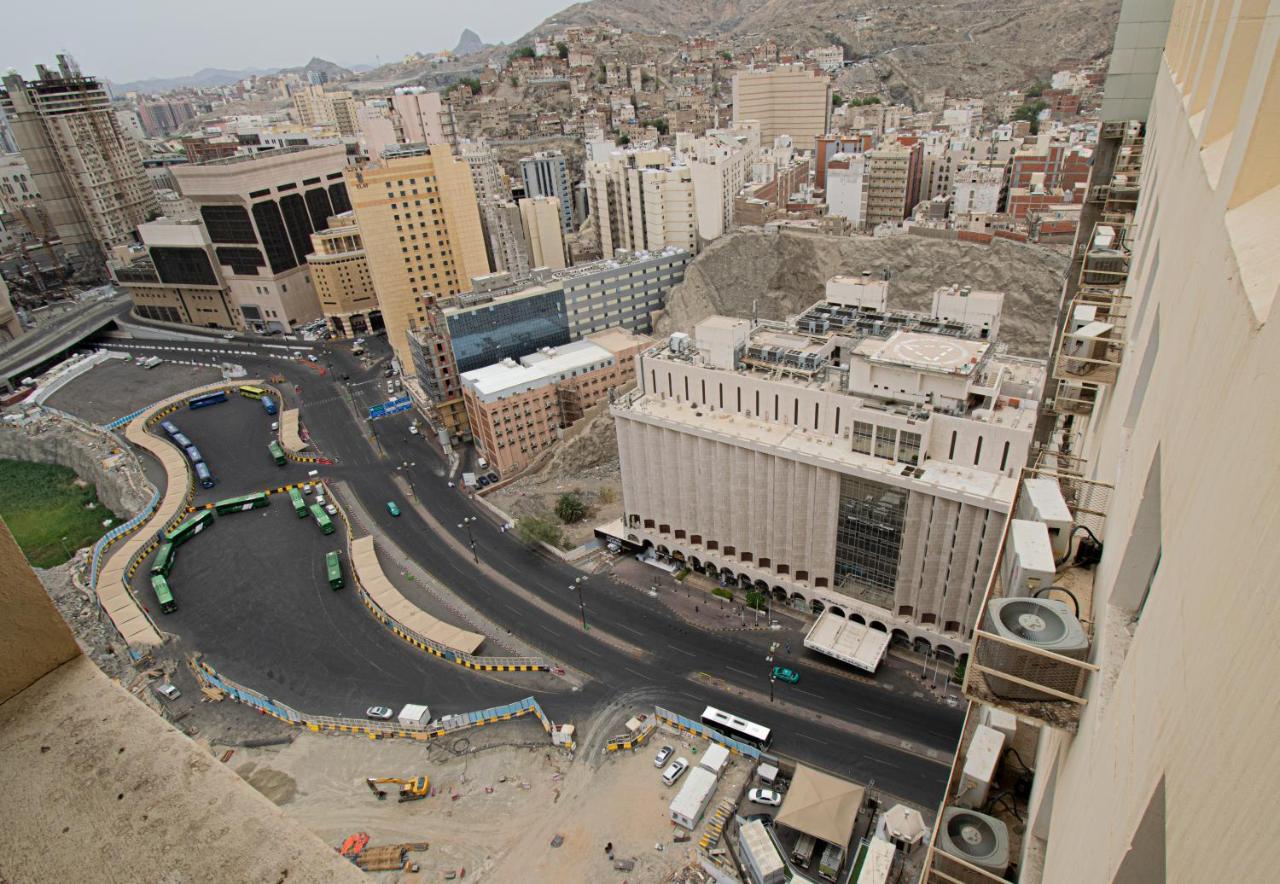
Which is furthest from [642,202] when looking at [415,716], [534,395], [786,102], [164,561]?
[415,716]

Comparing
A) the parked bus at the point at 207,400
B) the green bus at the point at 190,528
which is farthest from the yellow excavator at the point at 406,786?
the parked bus at the point at 207,400

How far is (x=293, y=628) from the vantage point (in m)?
46.6

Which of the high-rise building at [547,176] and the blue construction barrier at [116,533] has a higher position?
the high-rise building at [547,176]

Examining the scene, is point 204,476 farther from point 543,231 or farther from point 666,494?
point 543,231

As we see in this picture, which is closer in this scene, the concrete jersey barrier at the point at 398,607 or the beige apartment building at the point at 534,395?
the concrete jersey barrier at the point at 398,607

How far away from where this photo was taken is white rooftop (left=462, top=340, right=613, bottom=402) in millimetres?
61281

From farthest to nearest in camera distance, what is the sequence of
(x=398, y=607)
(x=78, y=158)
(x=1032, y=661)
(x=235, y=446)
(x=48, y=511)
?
(x=78, y=158), (x=235, y=446), (x=48, y=511), (x=398, y=607), (x=1032, y=661)

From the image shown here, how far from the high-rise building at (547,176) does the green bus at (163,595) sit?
75.9m

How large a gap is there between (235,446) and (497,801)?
54.0 m

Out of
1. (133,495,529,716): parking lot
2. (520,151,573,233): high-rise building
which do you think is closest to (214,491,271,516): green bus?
(133,495,529,716): parking lot

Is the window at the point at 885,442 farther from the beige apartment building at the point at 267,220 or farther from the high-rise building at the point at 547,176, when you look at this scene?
the beige apartment building at the point at 267,220

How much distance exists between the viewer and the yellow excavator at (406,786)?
114 ft

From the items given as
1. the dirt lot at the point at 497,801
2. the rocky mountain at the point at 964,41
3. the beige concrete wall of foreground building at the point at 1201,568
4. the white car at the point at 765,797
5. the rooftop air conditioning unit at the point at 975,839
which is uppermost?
the rocky mountain at the point at 964,41

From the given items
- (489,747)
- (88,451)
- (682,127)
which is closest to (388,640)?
(489,747)
